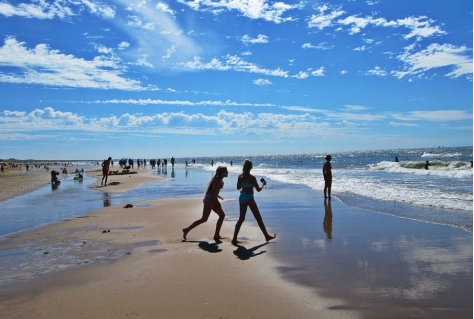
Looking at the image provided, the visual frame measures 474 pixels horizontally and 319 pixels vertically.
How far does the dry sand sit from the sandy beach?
15 millimetres

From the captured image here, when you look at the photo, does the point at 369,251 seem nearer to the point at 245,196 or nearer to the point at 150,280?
the point at 245,196

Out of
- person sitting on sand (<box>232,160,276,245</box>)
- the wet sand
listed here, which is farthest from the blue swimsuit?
the wet sand

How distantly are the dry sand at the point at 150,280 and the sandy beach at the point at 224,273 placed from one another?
0.01 metres

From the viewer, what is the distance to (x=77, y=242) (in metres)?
8.11

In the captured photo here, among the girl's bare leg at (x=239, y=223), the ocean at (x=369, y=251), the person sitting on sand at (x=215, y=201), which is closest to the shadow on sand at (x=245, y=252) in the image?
the ocean at (x=369, y=251)

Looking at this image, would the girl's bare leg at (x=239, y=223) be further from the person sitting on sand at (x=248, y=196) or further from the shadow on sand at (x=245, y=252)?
the shadow on sand at (x=245, y=252)

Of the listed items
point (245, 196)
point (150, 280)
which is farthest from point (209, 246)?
point (150, 280)

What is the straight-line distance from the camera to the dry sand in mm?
4328

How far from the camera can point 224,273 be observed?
564cm

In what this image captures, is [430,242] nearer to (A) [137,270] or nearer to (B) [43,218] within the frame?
(A) [137,270]

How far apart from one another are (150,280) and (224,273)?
110 cm

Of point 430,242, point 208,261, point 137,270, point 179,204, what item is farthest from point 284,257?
point 179,204

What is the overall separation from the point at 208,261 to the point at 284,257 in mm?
Answer: 1333

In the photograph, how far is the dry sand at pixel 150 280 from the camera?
14.2 ft
